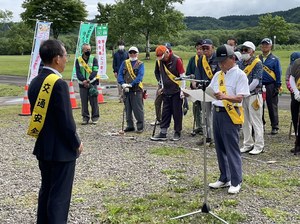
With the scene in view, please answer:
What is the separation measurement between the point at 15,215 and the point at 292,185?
12.5ft

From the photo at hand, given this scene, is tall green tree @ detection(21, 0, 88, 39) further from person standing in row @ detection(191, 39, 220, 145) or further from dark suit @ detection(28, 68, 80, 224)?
dark suit @ detection(28, 68, 80, 224)

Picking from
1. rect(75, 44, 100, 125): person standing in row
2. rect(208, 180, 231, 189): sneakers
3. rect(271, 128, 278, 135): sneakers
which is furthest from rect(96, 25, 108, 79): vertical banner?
rect(208, 180, 231, 189): sneakers

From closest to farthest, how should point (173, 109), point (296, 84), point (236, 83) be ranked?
point (236, 83) → point (296, 84) → point (173, 109)

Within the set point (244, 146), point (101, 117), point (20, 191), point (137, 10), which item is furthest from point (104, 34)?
point (137, 10)

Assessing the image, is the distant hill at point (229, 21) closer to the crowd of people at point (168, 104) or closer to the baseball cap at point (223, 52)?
the crowd of people at point (168, 104)

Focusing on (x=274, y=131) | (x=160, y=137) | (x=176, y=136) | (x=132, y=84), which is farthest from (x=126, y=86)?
(x=274, y=131)

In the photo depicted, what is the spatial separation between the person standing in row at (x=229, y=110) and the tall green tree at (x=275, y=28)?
77733mm

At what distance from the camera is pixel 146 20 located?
162ft

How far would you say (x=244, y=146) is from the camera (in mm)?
7887

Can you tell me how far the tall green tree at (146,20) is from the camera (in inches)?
1934

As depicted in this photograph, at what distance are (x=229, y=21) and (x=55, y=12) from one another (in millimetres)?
94733

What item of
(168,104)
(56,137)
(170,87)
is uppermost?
(170,87)

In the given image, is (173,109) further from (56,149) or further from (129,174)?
(56,149)

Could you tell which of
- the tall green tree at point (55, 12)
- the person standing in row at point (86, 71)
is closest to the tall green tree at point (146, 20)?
the tall green tree at point (55, 12)
